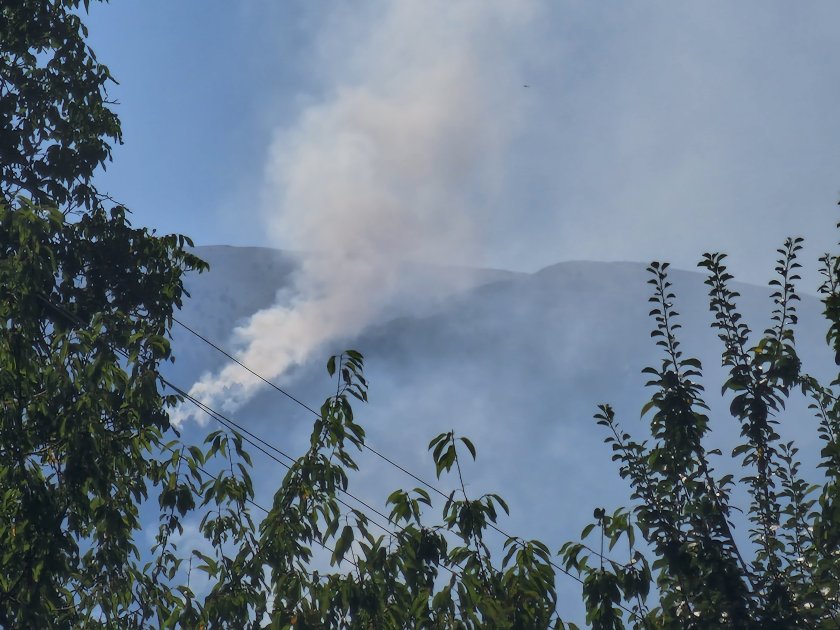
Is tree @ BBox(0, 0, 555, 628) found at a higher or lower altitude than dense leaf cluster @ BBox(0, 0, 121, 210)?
lower

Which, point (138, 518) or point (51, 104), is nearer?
point (138, 518)

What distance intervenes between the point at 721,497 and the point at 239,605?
3621mm

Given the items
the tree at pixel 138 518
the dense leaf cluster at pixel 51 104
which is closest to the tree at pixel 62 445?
the tree at pixel 138 518

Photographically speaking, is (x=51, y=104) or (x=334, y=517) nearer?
(x=334, y=517)

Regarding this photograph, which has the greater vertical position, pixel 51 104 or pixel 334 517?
pixel 51 104

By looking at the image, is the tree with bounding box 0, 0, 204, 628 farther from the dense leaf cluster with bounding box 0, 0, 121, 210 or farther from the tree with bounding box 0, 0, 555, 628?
the dense leaf cluster with bounding box 0, 0, 121, 210

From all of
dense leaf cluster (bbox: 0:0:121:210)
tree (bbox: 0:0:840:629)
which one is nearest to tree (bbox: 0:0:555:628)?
tree (bbox: 0:0:840:629)

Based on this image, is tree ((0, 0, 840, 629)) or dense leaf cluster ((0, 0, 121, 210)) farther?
dense leaf cluster ((0, 0, 121, 210))

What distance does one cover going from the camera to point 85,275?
50.2 feet

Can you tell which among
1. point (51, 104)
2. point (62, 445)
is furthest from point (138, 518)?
point (51, 104)

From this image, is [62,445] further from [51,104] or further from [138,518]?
[51,104]

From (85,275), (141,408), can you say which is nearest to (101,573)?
(141,408)

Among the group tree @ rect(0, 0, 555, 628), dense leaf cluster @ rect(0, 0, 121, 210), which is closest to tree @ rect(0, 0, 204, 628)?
tree @ rect(0, 0, 555, 628)

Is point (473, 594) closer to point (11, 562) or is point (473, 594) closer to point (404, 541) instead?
point (404, 541)
